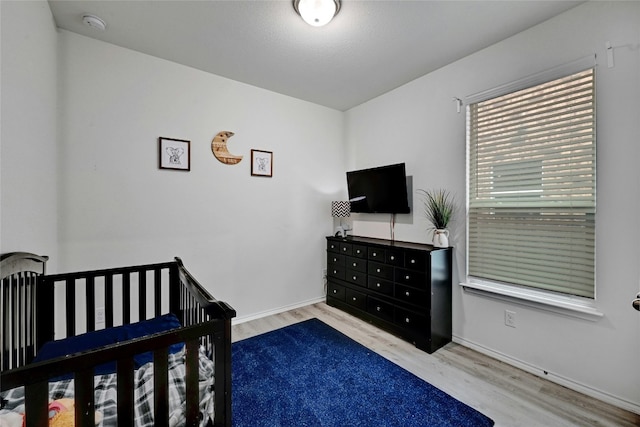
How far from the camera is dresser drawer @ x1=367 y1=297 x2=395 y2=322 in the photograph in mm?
2705

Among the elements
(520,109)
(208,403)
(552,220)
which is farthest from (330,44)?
(208,403)

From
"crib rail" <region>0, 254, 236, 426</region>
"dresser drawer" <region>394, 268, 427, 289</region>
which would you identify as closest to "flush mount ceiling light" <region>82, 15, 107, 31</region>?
"crib rail" <region>0, 254, 236, 426</region>

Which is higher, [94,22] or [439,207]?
[94,22]

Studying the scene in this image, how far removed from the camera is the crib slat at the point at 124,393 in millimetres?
859

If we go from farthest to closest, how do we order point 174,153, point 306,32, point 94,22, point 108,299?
point 174,153
point 306,32
point 94,22
point 108,299

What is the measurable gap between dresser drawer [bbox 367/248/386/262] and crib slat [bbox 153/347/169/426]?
219 cm

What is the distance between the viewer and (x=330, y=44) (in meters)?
2.27

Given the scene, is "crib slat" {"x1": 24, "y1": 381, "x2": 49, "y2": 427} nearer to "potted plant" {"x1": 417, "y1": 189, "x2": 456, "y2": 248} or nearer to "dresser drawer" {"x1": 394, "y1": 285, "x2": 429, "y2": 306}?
"dresser drawer" {"x1": 394, "y1": 285, "x2": 429, "y2": 306}

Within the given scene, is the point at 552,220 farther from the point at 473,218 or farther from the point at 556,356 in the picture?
the point at 556,356

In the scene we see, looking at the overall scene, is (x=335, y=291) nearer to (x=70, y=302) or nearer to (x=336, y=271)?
(x=336, y=271)

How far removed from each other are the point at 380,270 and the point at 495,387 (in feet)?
4.10

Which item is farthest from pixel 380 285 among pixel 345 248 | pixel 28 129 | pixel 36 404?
pixel 28 129

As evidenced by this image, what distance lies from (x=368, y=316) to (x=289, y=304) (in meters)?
0.99

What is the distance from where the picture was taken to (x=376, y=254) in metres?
2.86
